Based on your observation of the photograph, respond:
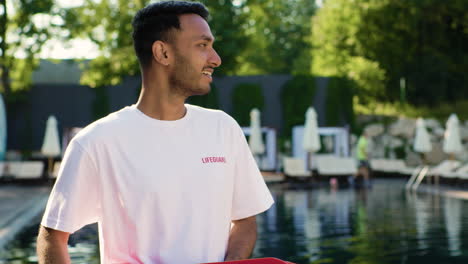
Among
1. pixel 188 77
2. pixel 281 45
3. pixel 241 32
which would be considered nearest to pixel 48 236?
pixel 188 77

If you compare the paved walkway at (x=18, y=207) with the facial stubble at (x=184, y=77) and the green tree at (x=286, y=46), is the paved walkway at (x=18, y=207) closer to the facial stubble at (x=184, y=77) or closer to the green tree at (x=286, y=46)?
the facial stubble at (x=184, y=77)

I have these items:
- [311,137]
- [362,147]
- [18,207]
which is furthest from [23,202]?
[362,147]

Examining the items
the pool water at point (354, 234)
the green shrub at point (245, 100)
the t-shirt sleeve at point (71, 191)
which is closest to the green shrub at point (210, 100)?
the green shrub at point (245, 100)

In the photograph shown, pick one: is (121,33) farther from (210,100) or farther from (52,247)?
(52,247)

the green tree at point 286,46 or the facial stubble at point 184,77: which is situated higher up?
the green tree at point 286,46

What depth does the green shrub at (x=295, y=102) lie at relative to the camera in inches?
1145

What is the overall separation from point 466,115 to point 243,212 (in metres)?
30.6

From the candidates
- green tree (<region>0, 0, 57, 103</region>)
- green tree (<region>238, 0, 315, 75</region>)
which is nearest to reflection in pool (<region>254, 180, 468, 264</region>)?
green tree (<region>0, 0, 57, 103</region>)

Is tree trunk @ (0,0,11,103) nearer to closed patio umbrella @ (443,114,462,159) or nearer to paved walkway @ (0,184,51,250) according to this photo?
paved walkway @ (0,184,51,250)

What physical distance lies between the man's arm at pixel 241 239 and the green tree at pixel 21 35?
91.8 feet

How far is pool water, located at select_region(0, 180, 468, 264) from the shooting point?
8.64 metres

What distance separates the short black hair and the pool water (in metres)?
6.31

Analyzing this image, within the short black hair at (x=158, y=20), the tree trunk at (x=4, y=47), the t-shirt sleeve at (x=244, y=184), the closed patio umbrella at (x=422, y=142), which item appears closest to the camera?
the short black hair at (x=158, y=20)

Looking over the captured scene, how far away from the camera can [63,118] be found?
95.2 ft
